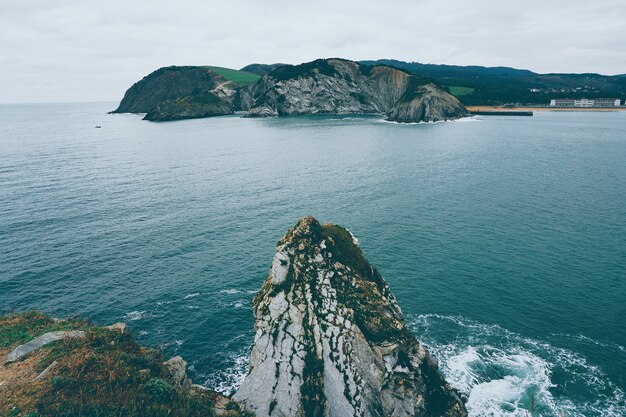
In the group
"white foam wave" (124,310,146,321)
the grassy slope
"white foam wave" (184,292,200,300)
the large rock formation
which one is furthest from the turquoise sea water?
the grassy slope

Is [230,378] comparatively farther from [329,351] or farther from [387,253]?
[387,253]

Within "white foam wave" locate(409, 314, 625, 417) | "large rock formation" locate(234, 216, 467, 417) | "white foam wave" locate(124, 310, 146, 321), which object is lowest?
"white foam wave" locate(409, 314, 625, 417)

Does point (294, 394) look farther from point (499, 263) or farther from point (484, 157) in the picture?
point (484, 157)

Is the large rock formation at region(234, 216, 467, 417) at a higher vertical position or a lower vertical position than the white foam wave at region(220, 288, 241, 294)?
higher

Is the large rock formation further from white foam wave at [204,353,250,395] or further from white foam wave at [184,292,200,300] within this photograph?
white foam wave at [184,292,200,300]

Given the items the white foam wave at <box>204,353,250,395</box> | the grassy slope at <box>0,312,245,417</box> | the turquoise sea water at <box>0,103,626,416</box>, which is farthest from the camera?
the turquoise sea water at <box>0,103,626,416</box>

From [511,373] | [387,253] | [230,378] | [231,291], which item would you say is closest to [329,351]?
[230,378]

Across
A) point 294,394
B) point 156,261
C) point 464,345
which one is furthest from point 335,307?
point 156,261

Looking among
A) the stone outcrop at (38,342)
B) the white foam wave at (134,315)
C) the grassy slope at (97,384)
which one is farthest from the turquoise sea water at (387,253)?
the stone outcrop at (38,342)
